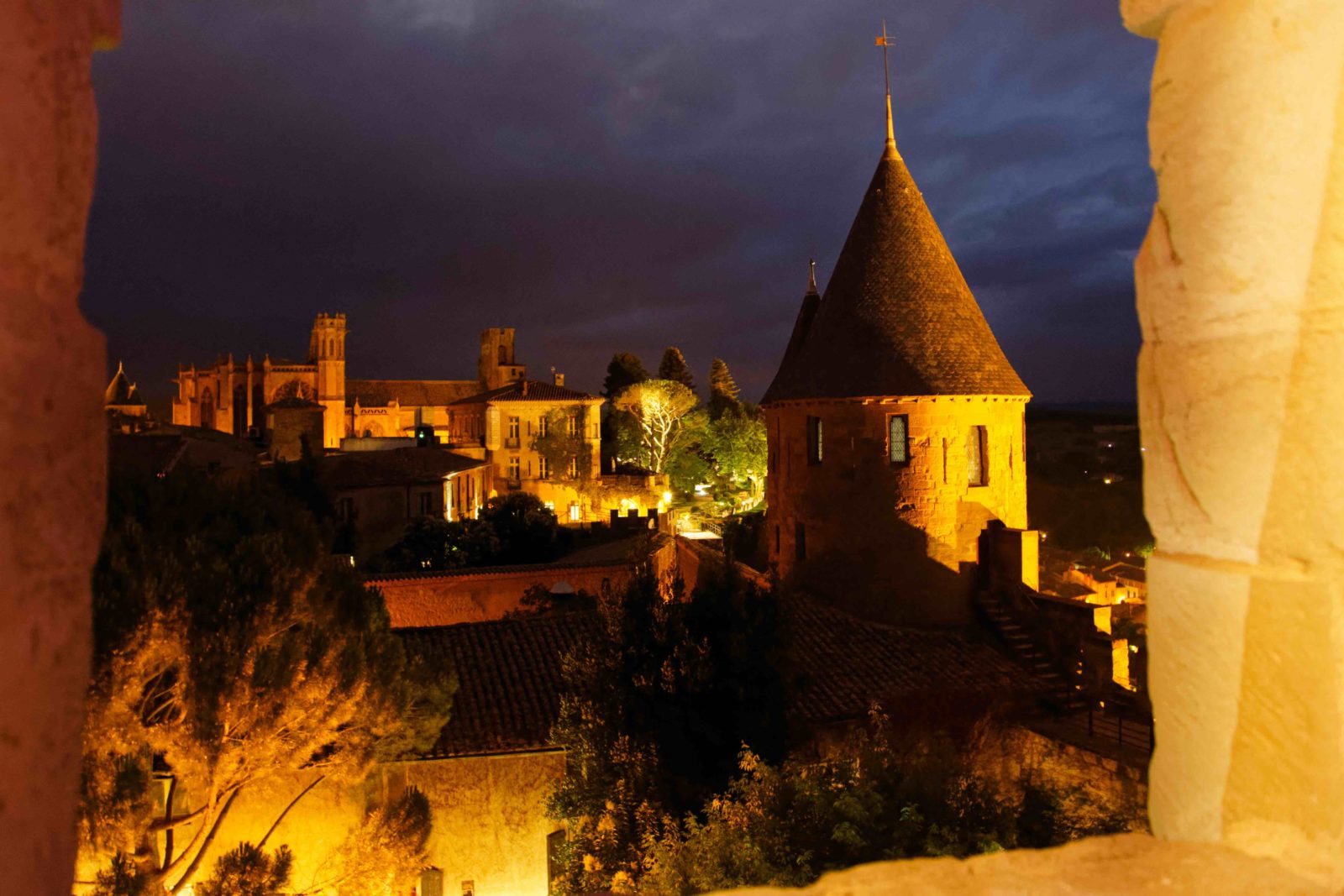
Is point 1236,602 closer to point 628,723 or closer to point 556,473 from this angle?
point 628,723

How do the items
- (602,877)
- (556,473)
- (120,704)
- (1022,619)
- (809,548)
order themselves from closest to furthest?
1. (120,704)
2. (602,877)
3. (1022,619)
4. (809,548)
5. (556,473)

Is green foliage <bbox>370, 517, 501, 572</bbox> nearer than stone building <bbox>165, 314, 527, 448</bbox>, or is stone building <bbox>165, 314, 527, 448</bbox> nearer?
green foliage <bbox>370, 517, 501, 572</bbox>

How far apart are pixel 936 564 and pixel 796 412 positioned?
4.14 m

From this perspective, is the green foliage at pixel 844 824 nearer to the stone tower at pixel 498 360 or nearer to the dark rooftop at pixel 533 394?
the dark rooftop at pixel 533 394

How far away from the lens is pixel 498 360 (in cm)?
6956

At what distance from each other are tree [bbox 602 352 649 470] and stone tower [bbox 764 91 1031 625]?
33.8 m

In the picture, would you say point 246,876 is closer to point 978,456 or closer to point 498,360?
point 978,456

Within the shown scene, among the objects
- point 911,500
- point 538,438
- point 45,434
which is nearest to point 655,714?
point 911,500

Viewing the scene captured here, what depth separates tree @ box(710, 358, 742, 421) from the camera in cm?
5459

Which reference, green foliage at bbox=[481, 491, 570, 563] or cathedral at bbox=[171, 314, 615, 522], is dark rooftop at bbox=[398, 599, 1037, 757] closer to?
green foliage at bbox=[481, 491, 570, 563]

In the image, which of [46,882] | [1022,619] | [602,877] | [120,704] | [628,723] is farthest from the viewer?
[1022,619]

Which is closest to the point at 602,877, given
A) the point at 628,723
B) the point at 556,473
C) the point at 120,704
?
the point at 628,723

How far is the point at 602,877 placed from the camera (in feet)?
31.0

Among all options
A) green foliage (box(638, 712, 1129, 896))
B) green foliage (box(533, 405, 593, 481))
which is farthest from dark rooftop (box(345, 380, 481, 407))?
green foliage (box(638, 712, 1129, 896))
